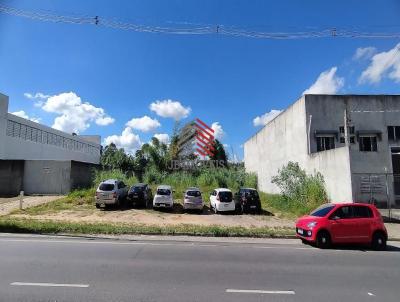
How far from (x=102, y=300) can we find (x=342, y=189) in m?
16.4

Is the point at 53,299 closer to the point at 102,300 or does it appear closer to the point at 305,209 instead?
the point at 102,300

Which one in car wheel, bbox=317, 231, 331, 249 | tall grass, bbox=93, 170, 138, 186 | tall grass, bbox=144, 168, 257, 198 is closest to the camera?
car wheel, bbox=317, 231, 331, 249

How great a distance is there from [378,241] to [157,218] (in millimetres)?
11444

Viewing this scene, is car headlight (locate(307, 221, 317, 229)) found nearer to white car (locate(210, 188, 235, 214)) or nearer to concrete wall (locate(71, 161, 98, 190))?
white car (locate(210, 188, 235, 214))

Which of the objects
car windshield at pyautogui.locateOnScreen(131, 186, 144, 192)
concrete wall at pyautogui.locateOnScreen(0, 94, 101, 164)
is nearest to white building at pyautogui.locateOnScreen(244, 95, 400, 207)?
car windshield at pyautogui.locateOnScreen(131, 186, 144, 192)

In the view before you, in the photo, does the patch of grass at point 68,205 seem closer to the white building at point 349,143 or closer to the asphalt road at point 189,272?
the asphalt road at point 189,272

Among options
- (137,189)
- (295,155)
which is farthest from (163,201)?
(295,155)

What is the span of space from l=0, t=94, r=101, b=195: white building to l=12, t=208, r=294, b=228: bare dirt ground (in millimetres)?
9625

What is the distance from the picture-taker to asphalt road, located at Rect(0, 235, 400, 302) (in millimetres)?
5953

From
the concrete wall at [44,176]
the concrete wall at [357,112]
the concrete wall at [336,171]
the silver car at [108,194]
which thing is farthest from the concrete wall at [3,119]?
the concrete wall at [336,171]

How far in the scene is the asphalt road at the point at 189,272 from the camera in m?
5.95

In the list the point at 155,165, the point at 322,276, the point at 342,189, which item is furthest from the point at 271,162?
the point at 322,276

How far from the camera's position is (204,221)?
60.3 ft

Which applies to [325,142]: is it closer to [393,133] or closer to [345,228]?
[393,133]
